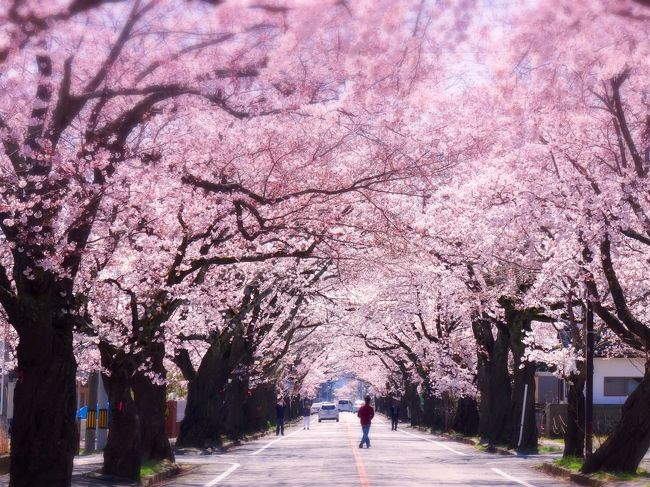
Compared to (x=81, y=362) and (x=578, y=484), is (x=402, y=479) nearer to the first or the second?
(x=578, y=484)

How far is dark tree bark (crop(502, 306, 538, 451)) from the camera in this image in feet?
116

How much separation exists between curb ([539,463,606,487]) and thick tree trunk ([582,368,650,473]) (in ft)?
1.16

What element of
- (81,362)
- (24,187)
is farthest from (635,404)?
(81,362)

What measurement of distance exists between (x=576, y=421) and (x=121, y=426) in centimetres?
1304

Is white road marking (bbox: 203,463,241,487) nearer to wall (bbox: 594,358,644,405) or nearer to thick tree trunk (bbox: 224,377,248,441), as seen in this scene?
thick tree trunk (bbox: 224,377,248,441)

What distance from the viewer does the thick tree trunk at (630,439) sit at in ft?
72.3

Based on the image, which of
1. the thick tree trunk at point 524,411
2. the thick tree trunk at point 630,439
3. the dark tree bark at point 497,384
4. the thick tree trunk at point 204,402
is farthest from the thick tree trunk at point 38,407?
the dark tree bark at point 497,384

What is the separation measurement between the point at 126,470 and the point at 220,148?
→ 8.12 meters

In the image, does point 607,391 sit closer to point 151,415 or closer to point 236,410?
point 236,410

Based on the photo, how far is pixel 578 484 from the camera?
72.5 feet

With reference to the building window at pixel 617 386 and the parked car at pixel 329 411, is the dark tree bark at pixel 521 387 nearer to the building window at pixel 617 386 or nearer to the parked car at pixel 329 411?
the building window at pixel 617 386

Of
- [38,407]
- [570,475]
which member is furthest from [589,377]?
[38,407]

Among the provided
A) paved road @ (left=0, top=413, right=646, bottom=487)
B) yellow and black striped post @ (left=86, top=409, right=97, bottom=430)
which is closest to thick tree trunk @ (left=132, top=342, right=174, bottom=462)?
paved road @ (left=0, top=413, right=646, bottom=487)

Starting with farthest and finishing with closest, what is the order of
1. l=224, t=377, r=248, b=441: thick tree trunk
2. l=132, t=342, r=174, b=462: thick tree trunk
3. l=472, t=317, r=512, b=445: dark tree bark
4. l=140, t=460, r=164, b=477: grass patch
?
l=224, t=377, r=248, b=441: thick tree trunk < l=472, t=317, r=512, b=445: dark tree bark < l=132, t=342, r=174, b=462: thick tree trunk < l=140, t=460, r=164, b=477: grass patch
